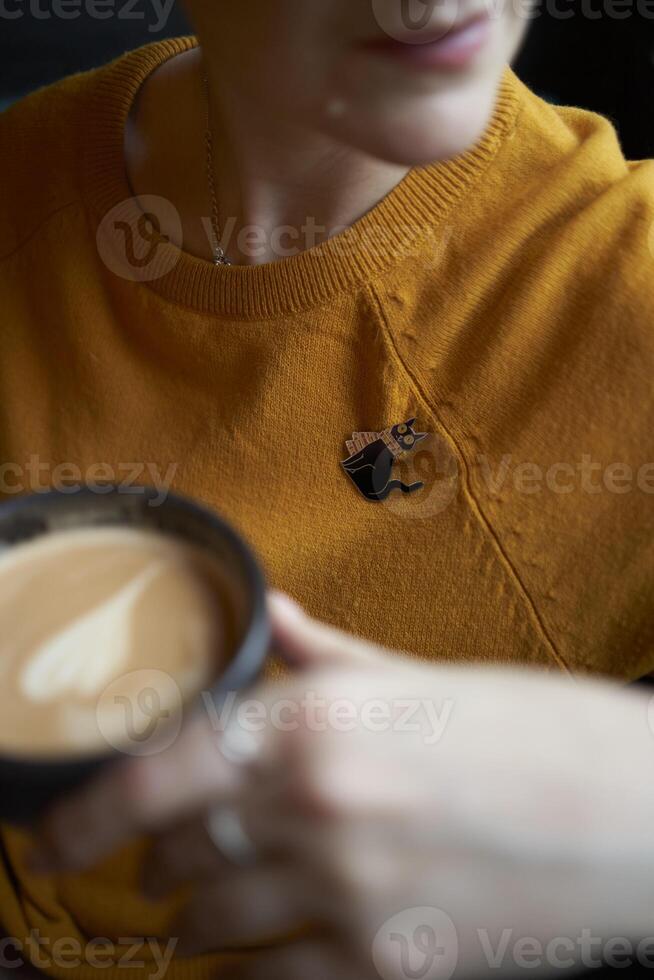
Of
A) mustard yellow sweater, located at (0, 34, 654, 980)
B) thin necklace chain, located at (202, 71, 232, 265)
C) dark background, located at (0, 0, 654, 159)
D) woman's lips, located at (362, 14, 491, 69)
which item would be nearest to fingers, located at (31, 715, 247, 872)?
mustard yellow sweater, located at (0, 34, 654, 980)

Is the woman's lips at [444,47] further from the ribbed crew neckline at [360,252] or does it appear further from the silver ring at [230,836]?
the silver ring at [230,836]

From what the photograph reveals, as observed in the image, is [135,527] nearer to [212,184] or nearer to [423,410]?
[423,410]

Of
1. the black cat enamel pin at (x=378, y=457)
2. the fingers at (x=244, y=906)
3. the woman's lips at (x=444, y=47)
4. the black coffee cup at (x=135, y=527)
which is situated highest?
the woman's lips at (x=444, y=47)

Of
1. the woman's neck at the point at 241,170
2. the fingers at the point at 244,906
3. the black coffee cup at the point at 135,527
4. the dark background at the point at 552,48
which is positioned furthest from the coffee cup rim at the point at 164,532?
the dark background at the point at 552,48

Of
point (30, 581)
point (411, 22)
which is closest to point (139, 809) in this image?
point (30, 581)

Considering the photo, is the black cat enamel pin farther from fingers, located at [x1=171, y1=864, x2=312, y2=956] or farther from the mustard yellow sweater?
fingers, located at [x1=171, y1=864, x2=312, y2=956]

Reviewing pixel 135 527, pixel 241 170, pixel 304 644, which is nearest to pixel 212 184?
pixel 241 170
